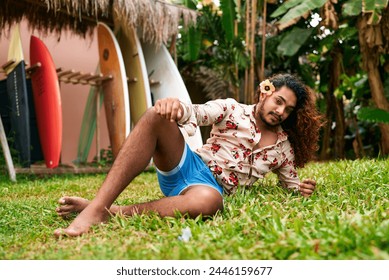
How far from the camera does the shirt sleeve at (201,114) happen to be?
2290 mm

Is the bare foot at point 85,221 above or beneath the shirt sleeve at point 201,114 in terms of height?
beneath

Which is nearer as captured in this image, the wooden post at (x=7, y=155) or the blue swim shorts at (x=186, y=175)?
the blue swim shorts at (x=186, y=175)

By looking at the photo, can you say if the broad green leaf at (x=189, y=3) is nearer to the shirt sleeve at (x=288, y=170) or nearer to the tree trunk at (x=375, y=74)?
the tree trunk at (x=375, y=74)

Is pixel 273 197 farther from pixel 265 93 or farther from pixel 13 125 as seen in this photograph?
pixel 13 125

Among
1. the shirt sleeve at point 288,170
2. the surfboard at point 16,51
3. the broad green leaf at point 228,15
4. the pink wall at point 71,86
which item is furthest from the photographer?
the pink wall at point 71,86

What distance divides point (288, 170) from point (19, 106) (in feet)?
11.0

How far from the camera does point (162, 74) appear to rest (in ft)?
22.6

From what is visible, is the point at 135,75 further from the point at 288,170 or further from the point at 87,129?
the point at 288,170

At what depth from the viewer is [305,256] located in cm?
156

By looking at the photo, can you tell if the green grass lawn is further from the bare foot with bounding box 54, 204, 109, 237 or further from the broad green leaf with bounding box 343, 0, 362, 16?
the broad green leaf with bounding box 343, 0, 362, 16

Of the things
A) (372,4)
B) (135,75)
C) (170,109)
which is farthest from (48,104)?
(170,109)

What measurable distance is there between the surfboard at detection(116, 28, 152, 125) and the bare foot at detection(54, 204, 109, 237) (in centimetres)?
422

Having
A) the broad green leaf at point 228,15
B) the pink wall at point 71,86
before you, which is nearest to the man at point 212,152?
the broad green leaf at point 228,15
